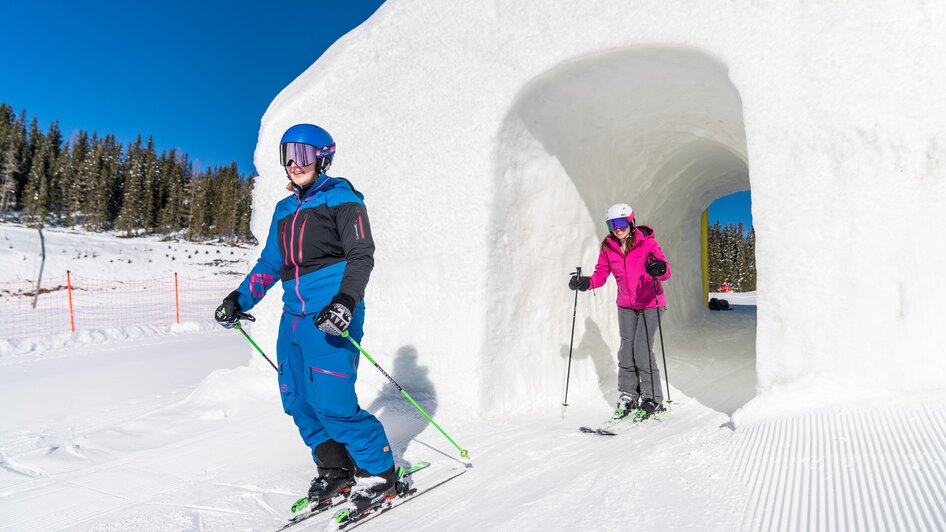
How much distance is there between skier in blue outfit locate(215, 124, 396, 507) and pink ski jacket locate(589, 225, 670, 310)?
2412 millimetres

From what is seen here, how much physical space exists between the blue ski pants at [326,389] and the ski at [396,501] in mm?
152

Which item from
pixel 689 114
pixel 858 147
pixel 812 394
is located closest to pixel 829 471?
pixel 812 394

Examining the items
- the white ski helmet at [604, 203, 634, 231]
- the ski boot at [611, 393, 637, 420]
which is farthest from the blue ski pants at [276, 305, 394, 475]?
the white ski helmet at [604, 203, 634, 231]

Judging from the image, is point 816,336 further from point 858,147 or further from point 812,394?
point 858,147

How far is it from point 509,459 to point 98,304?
21.1 metres

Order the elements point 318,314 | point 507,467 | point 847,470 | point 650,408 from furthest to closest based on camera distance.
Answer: point 650,408
point 507,467
point 318,314
point 847,470

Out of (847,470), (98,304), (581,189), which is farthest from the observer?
(98,304)

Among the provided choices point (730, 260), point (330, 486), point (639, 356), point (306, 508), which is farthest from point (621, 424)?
point (730, 260)

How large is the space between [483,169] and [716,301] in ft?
25.3

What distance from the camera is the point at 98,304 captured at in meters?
19.2

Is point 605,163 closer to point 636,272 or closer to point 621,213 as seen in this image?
point 621,213

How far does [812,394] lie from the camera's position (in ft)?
10.2

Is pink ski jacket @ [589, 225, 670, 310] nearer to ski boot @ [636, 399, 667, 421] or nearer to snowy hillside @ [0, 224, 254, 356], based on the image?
ski boot @ [636, 399, 667, 421]

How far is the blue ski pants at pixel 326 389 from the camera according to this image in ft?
8.30
